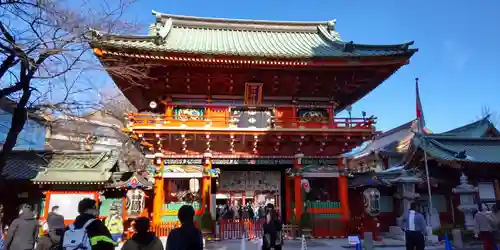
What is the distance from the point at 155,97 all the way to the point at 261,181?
22.6 feet

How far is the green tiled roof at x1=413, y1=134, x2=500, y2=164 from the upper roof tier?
743 centimetres

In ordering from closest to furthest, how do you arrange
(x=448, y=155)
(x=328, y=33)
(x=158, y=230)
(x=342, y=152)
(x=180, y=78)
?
(x=158, y=230) → (x=180, y=78) → (x=342, y=152) → (x=448, y=155) → (x=328, y=33)

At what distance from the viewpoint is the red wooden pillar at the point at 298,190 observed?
1581 cm

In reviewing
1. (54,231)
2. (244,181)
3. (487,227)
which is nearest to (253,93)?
(244,181)

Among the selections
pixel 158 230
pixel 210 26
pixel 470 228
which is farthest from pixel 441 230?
pixel 210 26

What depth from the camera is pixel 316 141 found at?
647 inches

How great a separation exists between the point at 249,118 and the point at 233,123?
4.27 ft

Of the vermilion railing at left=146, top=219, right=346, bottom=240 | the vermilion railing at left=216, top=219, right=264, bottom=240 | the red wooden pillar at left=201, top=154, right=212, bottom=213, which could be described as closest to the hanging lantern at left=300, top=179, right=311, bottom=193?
the vermilion railing at left=146, top=219, right=346, bottom=240

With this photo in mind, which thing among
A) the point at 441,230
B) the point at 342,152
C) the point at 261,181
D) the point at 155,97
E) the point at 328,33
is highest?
the point at 328,33

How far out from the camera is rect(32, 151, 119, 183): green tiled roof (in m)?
17.4

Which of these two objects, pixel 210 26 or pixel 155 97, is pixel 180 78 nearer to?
pixel 155 97

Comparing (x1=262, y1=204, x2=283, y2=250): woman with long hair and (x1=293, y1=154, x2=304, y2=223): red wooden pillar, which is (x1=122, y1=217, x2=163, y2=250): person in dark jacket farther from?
(x1=293, y1=154, x2=304, y2=223): red wooden pillar

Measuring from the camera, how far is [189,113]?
54.9 feet

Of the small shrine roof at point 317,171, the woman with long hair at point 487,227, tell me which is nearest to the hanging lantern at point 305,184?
the small shrine roof at point 317,171
